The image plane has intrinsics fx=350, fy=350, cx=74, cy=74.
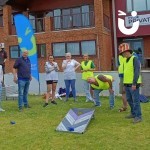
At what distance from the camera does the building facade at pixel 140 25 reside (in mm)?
23406

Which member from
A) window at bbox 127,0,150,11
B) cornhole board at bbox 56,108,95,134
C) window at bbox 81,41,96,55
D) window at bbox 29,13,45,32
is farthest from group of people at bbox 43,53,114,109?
window at bbox 29,13,45,32

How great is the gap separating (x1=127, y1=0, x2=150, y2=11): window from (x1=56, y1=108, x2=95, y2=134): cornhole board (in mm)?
16686

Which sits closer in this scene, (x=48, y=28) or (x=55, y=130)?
(x=55, y=130)

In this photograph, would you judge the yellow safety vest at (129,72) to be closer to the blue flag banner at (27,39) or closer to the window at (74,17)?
the blue flag banner at (27,39)

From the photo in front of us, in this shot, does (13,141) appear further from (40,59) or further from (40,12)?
(40,12)

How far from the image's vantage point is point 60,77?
53.2ft

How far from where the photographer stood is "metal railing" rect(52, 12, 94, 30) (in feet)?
77.0

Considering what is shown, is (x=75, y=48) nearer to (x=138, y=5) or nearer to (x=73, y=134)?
(x=138, y=5)

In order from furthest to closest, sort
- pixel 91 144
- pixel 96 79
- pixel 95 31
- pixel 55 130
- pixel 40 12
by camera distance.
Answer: pixel 40 12, pixel 95 31, pixel 96 79, pixel 55 130, pixel 91 144

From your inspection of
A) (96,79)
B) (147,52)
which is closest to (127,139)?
(96,79)

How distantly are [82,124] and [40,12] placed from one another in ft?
65.0

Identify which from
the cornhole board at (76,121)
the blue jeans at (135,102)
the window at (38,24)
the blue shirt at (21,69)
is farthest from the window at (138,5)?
the cornhole board at (76,121)

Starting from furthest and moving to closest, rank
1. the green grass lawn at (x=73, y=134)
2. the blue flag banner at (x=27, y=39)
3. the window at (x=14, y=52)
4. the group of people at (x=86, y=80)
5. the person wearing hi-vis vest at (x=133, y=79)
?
the window at (x=14, y=52) → the blue flag banner at (x=27, y=39) → the group of people at (x=86, y=80) → the person wearing hi-vis vest at (x=133, y=79) → the green grass lawn at (x=73, y=134)

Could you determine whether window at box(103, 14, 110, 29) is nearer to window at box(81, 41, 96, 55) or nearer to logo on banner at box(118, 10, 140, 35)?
logo on banner at box(118, 10, 140, 35)
